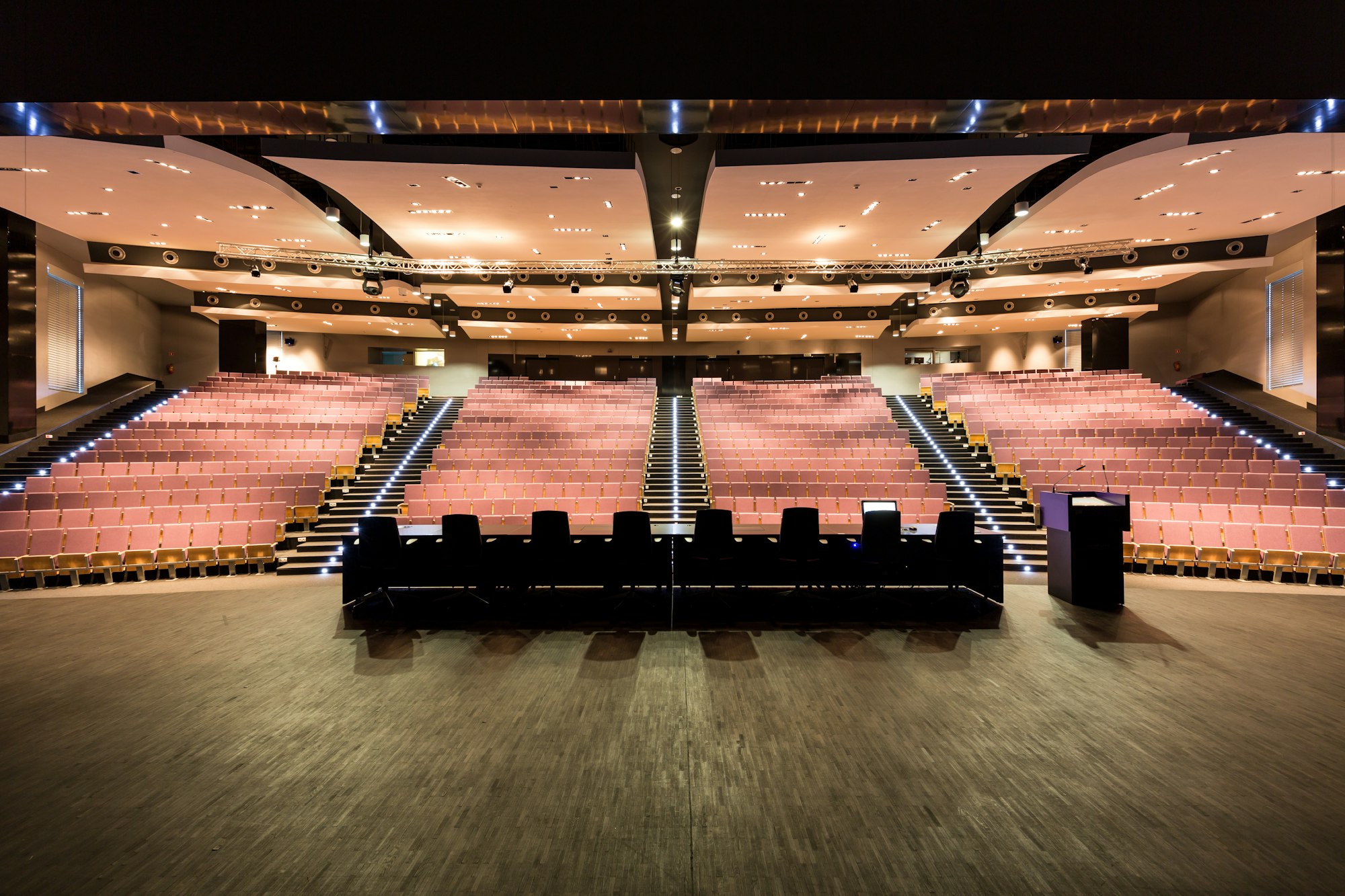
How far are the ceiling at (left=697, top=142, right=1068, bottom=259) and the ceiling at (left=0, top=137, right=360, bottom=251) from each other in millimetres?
6091

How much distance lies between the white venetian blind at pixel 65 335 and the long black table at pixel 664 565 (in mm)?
11133

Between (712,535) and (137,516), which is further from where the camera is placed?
(137,516)

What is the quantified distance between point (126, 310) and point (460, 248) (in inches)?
367

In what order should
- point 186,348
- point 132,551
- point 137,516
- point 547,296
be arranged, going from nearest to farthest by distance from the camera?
point 132,551
point 137,516
point 547,296
point 186,348

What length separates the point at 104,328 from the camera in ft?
41.7

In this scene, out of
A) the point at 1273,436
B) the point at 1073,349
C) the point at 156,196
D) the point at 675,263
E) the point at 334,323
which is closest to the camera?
the point at 156,196

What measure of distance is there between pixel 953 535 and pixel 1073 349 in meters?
16.2

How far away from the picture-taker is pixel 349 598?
191 inches

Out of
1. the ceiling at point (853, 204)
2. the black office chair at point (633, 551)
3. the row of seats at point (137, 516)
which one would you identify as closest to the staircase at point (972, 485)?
the ceiling at point (853, 204)

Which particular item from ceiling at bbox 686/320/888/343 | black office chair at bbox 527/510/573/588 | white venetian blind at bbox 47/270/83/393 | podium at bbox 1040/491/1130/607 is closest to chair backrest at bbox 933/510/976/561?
podium at bbox 1040/491/1130/607

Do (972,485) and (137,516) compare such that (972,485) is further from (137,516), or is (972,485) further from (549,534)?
(137,516)

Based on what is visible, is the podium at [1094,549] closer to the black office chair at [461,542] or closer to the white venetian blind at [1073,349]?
the black office chair at [461,542]

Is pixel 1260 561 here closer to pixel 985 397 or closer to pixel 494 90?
pixel 985 397

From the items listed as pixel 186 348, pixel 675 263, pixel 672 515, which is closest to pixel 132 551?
pixel 672 515
